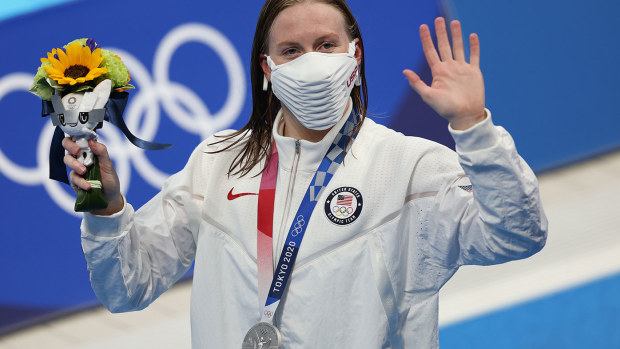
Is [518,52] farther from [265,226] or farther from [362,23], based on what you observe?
[265,226]

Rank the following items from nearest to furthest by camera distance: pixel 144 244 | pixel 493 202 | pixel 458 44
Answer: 1. pixel 493 202
2. pixel 458 44
3. pixel 144 244

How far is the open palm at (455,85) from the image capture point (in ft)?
8.07

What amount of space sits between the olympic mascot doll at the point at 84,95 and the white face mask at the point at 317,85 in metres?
0.51

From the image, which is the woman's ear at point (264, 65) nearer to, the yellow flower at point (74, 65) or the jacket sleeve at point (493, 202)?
the yellow flower at point (74, 65)

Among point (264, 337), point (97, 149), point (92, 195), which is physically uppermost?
point (97, 149)

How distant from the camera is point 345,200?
9.25ft

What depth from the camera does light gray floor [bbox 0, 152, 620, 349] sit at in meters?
5.81

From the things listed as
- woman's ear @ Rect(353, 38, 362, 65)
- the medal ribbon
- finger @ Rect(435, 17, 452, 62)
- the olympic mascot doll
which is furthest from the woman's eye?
finger @ Rect(435, 17, 452, 62)

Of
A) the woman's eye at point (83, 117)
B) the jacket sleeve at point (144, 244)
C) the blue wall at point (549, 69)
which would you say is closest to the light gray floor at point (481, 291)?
the blue wall at point (549, 69)

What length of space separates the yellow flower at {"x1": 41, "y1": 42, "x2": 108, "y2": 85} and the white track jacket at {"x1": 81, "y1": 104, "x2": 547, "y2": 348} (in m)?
0.41

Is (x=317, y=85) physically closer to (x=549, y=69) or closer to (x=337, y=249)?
(x=337, y=249)

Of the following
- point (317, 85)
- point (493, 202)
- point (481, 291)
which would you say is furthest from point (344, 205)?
point (481, 291)

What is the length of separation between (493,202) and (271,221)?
724 mm

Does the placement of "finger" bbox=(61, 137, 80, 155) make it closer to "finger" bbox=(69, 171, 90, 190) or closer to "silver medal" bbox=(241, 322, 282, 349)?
"finger" bbox=(69, 171, 90, 190)
